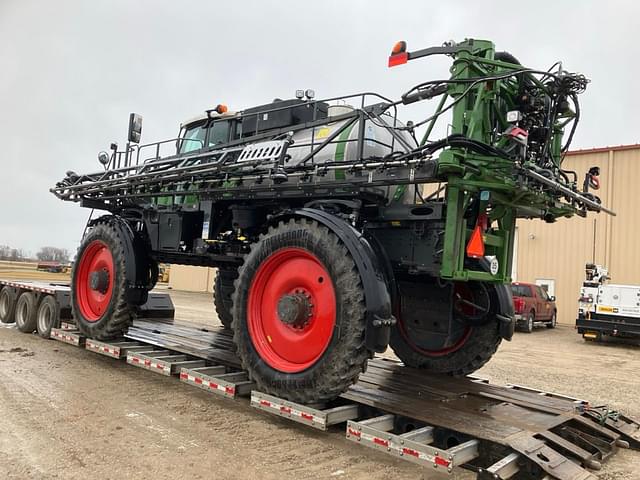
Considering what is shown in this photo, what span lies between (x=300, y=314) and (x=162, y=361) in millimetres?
2365

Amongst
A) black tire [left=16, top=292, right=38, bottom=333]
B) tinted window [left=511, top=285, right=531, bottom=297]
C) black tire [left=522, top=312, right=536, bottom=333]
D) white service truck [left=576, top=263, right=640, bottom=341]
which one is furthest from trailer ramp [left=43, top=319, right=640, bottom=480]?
tinted window [left=511, top=285, right=531, bottom=297]

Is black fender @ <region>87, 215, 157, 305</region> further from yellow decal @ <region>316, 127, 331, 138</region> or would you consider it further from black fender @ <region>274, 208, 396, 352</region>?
black fender @ <region>274, 208, 396, 352</region>

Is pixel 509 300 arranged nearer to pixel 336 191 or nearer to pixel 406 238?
pixel 406 238

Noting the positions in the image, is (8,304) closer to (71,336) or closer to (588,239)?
(71,336)

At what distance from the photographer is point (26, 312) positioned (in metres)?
10.4

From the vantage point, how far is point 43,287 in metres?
10.2

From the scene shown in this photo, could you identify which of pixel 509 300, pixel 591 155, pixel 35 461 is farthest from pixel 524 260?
pixel 35 461

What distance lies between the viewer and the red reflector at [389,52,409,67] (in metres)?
5.23

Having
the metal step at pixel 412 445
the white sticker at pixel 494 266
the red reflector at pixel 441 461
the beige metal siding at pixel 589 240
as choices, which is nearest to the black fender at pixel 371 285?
the metal step at pixel 412 445

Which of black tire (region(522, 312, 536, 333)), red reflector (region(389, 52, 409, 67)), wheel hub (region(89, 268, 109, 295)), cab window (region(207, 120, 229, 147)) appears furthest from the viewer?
black tire (region(522, 312, 536, 333))

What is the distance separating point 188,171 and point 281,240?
2.07 m

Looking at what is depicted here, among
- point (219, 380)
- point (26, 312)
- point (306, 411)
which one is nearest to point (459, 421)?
point (306, 411)

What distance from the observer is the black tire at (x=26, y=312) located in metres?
10.2

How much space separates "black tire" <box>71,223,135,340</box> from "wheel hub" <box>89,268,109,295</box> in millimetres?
80
